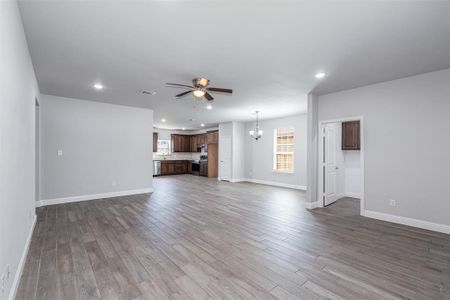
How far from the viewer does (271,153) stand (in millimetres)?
8461

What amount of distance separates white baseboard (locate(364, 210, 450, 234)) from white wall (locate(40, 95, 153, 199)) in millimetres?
5995

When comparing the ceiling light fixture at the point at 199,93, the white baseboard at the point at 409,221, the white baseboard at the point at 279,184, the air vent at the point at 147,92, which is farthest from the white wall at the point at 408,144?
the air vent at the point at 147,92

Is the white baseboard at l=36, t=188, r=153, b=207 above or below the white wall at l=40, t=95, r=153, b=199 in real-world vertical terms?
below

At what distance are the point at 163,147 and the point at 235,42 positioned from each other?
10.3m

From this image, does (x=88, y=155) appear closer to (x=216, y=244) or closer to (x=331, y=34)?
(x=216, y=244)

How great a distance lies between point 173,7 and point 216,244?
2.93m

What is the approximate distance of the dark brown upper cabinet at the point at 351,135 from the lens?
19.0 feet

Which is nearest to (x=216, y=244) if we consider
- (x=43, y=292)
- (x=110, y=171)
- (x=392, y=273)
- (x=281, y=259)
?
(x=281, y=259)

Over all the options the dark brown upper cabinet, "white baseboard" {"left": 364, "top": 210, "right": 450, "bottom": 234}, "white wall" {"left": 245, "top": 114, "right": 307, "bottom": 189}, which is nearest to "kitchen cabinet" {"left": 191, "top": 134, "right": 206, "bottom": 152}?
"white wall" {"left": 245, "top": 114, "right": 307, "bottom": 189}

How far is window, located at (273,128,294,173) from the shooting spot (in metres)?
7.93

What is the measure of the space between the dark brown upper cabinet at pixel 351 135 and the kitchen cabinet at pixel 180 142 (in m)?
8.89

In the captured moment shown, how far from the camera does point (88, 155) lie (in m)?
5.57

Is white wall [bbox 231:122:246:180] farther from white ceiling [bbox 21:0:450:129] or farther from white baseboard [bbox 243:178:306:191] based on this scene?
white ceiling [bbox 21:0:450:129]

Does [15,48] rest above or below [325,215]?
above
